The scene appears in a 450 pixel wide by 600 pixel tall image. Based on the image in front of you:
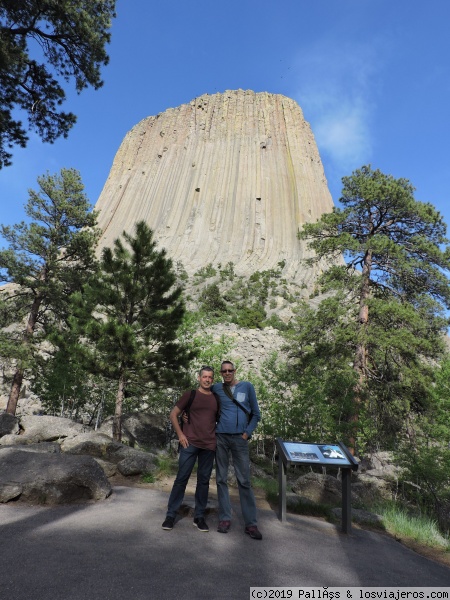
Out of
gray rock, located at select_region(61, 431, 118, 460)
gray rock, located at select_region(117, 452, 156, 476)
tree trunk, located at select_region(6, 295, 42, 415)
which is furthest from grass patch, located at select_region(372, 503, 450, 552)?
tree trunk, located at select_region(6, 295, 42, 415)

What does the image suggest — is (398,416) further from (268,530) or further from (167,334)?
(268,530)

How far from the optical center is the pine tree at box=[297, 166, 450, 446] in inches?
464

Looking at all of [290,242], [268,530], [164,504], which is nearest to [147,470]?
[164,504]

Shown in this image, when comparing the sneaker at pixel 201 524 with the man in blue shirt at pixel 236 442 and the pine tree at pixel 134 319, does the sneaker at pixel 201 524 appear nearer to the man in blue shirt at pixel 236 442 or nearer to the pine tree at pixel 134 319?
the man in blue shirt at pixel 236 442

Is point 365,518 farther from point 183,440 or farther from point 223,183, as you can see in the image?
point 223,183

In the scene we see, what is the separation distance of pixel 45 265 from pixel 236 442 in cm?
1482

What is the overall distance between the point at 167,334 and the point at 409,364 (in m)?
8.01

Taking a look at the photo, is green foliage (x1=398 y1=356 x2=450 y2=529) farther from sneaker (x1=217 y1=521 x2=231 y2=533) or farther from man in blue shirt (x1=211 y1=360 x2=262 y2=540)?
sneaker (x1=217 y1=521 x2=231 y2=533)

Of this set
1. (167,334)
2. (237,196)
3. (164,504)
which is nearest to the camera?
(164,504)

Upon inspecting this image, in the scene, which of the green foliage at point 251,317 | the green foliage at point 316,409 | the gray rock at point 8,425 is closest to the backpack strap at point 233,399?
the green foliage at point 316,409

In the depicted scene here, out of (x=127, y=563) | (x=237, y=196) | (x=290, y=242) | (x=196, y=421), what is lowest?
(x=127, y=563)

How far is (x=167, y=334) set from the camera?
41.3 ft

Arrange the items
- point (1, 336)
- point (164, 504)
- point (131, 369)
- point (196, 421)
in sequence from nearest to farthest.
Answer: point (196, 421) < point (164, 504) < point (131, 369) < point (1, 336)

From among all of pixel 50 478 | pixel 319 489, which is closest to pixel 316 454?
pixel 319 489
